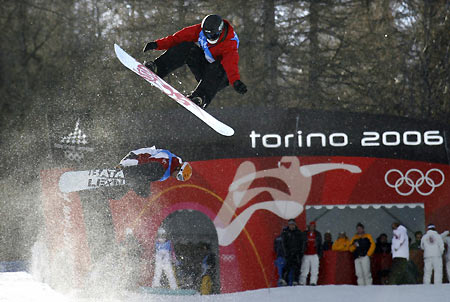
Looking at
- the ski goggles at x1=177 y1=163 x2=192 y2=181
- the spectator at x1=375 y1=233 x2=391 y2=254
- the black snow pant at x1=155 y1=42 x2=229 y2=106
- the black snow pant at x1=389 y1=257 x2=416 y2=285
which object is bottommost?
the black snow pant at x1=389 y1=257 x2=416 y2=285

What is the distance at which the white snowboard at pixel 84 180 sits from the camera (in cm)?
1131

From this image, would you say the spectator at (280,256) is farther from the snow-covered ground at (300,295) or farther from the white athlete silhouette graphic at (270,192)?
the white athlete silhouette graphic at (270,192)

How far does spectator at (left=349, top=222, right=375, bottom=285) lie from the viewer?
10338 mm

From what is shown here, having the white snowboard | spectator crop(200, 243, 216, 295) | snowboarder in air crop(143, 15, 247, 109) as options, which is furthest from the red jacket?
the white snowboard

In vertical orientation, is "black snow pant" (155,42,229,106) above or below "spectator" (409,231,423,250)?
above

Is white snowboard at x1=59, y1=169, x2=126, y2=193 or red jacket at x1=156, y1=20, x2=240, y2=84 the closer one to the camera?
red jacket at x1=156, y1=20, x2=240, y2=84

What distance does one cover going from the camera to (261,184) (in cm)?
1085

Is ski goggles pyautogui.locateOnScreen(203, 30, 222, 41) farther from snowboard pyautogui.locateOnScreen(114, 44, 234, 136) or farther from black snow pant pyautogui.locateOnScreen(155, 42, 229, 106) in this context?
snowboard pyautogui.locateOnScreen(114, 44, 234, 136)

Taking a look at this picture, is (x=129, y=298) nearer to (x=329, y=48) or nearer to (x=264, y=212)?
(x=264, y=212)

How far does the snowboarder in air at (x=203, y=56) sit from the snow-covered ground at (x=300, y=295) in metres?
4.47

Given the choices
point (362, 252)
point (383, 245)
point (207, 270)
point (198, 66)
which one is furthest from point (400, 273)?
point (198, 66)

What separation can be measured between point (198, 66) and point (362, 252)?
514 centimetres

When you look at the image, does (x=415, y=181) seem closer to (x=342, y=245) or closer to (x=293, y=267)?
(x=342, y=245)

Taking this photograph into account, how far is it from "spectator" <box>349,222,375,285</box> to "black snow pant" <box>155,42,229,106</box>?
4.86 m
